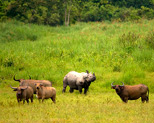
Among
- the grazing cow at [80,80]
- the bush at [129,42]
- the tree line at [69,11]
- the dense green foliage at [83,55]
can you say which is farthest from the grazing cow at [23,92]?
the tree line at [69,11]

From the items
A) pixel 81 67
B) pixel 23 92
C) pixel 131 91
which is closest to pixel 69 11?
pixel 81 67

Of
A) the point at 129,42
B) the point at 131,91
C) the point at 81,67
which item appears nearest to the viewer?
the point at 131,91

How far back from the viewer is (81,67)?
65.5 feet

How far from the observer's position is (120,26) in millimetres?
30312

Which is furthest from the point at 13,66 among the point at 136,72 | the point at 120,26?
the point at 120,26

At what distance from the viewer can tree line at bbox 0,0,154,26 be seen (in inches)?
1446

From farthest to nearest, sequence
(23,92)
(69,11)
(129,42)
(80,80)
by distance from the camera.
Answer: (69,11) → (129,42) → (80,80) → (23,92)

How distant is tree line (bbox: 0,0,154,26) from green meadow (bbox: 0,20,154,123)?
535cm

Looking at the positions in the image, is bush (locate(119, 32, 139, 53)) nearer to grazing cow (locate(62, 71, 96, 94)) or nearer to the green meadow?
the green meadow

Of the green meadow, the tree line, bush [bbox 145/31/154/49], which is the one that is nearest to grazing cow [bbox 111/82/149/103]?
the green meadow

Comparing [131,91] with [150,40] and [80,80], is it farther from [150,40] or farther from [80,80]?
[150,40]

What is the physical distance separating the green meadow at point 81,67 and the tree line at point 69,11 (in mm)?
5350

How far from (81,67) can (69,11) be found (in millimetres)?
20062

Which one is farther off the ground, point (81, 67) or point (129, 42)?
point (129, 42)
